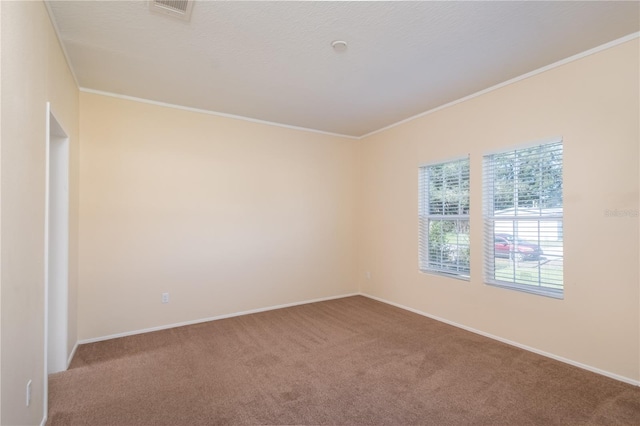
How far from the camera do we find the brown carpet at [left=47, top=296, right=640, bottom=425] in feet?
6.90

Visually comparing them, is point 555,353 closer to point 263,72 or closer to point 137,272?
point 263,72

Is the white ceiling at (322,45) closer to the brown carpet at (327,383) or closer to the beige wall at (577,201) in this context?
the beige wall at (577,201)

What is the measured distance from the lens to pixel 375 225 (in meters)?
5.09

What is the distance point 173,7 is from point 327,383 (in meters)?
3.02

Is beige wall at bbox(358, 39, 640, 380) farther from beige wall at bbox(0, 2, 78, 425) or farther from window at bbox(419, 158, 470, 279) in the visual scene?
beige wall at bbox(0, 2, 78, 425)

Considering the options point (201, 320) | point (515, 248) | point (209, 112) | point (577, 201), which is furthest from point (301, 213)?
point (577, 201)

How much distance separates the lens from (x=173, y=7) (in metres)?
2.12

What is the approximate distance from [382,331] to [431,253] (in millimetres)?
1293

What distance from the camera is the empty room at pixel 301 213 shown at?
6.89 ft

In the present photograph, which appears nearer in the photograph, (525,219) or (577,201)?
(577,201)

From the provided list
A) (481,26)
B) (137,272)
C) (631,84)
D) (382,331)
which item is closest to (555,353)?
(382,331)

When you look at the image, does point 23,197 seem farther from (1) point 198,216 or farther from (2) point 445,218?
(2) point 445,218

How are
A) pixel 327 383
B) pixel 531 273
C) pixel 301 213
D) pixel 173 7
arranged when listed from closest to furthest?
pixel 173 7, pixel 327 383, pixel 531 273, pixel 301 213

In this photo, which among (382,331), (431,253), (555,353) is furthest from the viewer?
(431,253)
